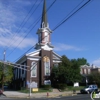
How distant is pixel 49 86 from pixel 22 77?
1002 cm

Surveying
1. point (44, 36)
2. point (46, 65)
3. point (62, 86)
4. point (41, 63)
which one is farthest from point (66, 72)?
point (44, 36)

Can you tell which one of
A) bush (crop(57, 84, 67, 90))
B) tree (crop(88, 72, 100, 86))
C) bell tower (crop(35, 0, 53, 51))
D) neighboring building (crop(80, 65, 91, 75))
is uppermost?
bell tower (crop(35, 0, 53, 51))

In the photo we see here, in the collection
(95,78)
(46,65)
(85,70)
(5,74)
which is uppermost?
(46,65)

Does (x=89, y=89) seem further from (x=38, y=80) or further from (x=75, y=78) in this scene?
(x=38, y=80)

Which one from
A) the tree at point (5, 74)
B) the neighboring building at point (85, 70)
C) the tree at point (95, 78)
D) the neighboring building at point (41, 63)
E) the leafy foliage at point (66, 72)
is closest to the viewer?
the leafy foliage at point (66, 72)

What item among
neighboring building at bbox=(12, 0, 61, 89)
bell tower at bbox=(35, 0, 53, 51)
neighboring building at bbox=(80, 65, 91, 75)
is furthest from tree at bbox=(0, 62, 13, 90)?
neighboring building at bbox=(80, 65, 91, 75)

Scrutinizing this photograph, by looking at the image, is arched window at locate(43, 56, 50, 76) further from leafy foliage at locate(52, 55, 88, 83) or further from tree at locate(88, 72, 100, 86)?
tree at locate(88, 72, 100, 86)

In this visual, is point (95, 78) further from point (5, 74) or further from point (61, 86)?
point (5, 74)

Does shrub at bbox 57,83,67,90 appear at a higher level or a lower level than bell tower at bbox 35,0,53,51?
lower

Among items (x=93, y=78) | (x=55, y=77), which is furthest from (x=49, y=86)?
(x=93, y=78)

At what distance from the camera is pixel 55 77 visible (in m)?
52.0

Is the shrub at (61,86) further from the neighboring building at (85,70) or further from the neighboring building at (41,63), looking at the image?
the neighboring building at (85,70)

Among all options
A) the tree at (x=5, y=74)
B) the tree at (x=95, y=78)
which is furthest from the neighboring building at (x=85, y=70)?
the tree at (x=5, y=74)

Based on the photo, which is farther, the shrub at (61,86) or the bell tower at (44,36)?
the bell tower at (44,36)
